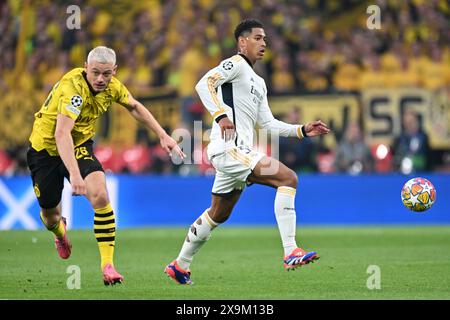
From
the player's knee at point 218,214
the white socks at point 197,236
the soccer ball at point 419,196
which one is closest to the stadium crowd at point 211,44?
the soccer ball at point 419,196

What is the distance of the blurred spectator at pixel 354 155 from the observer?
18.7 metres

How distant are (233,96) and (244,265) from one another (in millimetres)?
2583

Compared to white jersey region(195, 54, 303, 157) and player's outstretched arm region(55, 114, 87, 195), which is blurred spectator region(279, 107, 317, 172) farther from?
player's outstretched arm region(55, 114, 87, 195)

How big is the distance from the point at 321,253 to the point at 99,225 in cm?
443

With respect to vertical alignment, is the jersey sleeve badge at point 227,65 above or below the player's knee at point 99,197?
above

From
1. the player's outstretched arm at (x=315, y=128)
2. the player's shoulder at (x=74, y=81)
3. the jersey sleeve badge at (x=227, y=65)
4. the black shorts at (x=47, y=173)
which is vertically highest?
the jersey sleeve badge at (x=227, y=65)

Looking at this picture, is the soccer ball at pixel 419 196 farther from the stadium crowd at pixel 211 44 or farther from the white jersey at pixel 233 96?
the stadium crowd at pixel 211 44

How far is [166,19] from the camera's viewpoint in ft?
71.1

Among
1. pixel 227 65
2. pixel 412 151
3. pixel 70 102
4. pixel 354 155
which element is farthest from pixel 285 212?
pixel 412 151

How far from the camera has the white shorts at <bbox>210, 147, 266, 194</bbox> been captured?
28.6ft

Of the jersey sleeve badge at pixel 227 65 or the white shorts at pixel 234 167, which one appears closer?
the white shorts at pixel 234 167

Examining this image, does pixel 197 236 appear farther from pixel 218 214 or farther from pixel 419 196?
pixel 419 196

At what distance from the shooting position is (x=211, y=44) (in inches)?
823

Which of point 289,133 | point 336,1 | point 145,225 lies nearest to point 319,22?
point 336,1
